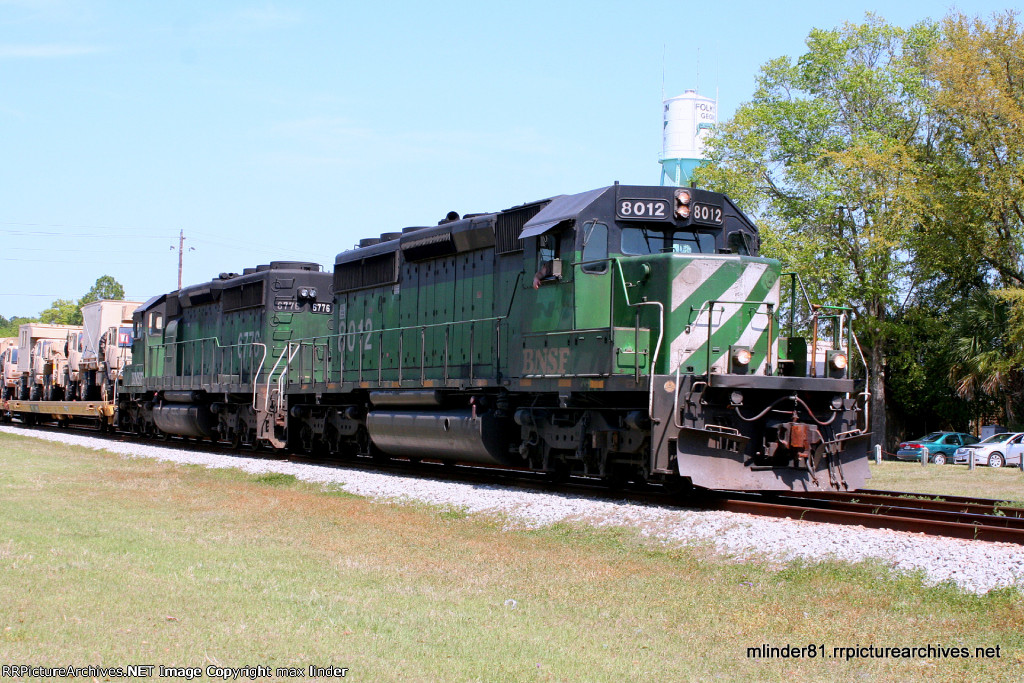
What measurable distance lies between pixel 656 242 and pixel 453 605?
6.45m

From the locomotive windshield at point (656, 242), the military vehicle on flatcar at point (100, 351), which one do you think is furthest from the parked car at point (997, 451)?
the military vehicle on flatcar at point (100, 351)

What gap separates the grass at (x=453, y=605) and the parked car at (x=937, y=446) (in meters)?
25.1

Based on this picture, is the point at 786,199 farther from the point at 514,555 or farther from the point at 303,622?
the point at 303,622

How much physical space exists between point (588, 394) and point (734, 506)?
7.42 ft

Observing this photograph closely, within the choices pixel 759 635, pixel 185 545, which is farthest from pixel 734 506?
pixel 185 545

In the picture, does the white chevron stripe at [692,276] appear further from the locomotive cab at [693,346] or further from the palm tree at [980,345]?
the palm tree at [980,345]

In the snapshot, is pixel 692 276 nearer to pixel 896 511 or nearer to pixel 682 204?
pixel 682 204

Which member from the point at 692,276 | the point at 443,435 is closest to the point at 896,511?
the point at 692,276

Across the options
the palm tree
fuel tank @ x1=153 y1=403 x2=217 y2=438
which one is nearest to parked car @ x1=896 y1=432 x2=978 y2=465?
the palm tree

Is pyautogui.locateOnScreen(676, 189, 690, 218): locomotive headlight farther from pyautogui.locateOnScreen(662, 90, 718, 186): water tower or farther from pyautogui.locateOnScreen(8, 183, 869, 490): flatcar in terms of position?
pyautogui.locateOnScreen(662, 90, 718, 186): water tower

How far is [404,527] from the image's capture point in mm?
10648

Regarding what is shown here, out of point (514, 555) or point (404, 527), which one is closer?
point (514, 555)

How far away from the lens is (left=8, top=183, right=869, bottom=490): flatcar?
11406 mm

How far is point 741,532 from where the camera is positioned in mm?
9312
